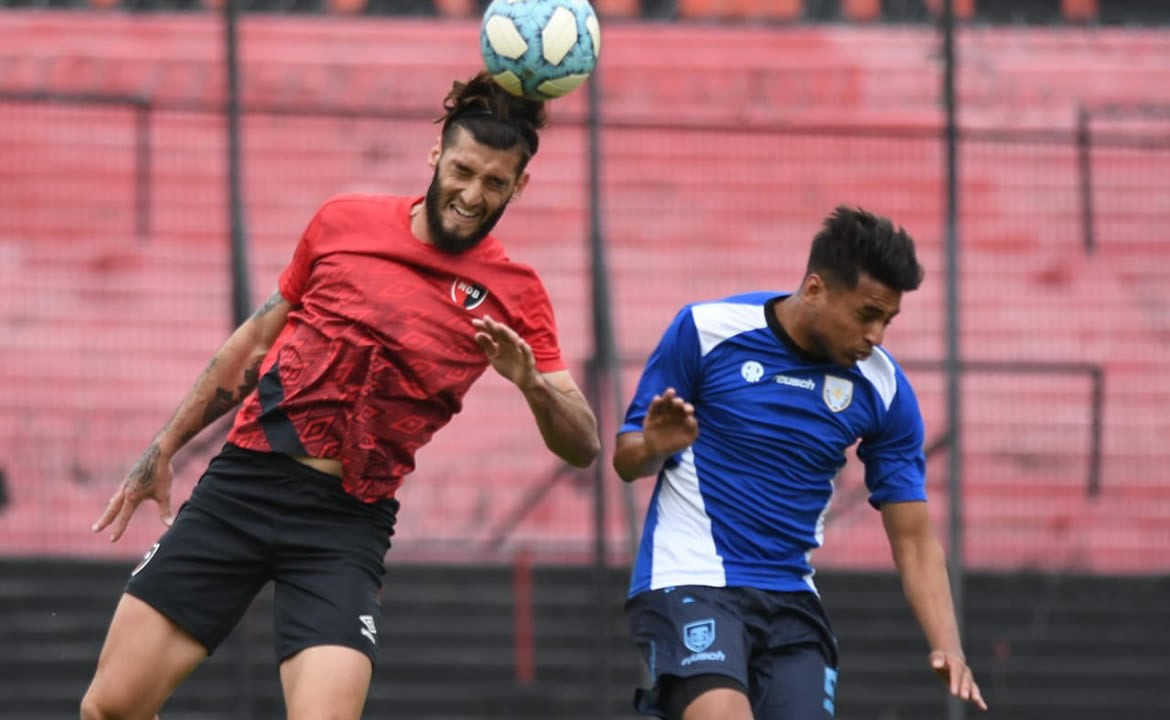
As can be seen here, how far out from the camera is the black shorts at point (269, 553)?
5027 mm

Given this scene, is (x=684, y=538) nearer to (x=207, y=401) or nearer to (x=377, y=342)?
(x=377, y=342)

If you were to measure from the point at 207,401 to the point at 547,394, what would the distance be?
1096 millimetres

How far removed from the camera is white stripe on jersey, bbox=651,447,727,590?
532 cm

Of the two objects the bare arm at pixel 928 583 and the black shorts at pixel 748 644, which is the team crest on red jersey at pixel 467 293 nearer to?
the black shorts at pixel 748 644

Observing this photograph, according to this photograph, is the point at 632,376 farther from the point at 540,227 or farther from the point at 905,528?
the point at 905,528

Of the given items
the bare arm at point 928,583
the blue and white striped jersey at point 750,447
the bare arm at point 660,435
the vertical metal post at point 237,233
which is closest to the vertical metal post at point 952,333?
the bare arm at point 928,583

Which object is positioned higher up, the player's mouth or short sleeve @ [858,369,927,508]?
the player's mouth

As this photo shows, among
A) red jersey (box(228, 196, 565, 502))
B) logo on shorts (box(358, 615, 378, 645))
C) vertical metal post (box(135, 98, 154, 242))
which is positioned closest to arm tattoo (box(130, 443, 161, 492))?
red jersey (box(228, 196, 565, 502))

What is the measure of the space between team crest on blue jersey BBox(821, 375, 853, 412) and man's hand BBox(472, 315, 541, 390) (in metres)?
1.01

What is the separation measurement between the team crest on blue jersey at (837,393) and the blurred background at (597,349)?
325cm

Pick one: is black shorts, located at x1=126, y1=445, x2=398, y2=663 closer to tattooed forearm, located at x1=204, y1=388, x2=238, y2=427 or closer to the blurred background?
tattooed forearm, located at x1=204, y1=388, x2=238, y2=427

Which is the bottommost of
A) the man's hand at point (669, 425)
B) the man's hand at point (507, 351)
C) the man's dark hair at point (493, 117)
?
the man's hand at point (669, 425)

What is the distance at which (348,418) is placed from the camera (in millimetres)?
5059

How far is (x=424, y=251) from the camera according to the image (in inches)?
203
